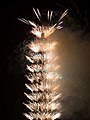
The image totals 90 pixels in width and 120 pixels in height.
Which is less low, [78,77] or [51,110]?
[78,77]

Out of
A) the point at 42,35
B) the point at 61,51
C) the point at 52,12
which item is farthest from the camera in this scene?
the point at 61,51

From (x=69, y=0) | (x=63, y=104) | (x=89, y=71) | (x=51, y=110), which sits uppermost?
(x=69, y=0)

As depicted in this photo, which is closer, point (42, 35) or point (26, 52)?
point (42, 35)

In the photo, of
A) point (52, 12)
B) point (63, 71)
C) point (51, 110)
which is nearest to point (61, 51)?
point (63, 71)

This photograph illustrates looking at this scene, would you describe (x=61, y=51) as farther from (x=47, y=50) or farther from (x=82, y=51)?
(x=47, y=50)

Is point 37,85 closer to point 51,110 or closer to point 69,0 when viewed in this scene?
point 51,110

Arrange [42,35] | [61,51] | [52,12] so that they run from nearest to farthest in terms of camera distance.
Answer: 1. [42,35]
2. [52,12]
3. [61,51]

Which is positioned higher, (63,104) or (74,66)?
(74,66)

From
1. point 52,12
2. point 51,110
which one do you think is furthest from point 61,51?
point 51,110

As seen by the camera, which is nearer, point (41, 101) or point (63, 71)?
point (41, 101)
